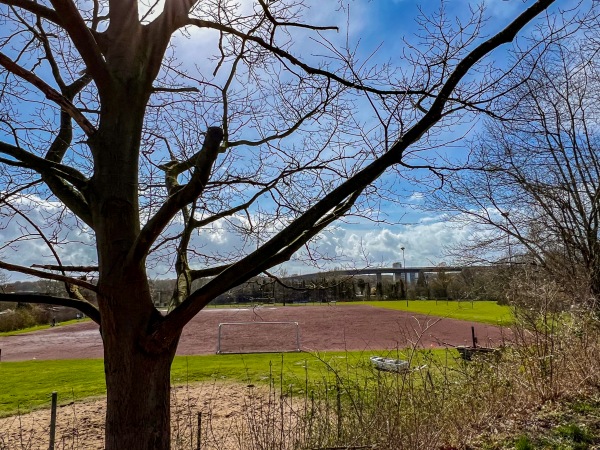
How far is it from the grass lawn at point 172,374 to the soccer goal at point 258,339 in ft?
8.53

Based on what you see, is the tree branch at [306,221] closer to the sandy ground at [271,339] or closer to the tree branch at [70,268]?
the tree branch at [70,268]

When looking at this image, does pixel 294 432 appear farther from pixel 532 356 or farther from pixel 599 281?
pixel 599 281

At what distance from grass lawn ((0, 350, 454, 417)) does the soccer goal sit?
2600 millimetres

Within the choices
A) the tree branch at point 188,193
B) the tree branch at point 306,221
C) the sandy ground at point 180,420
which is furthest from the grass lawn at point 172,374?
the tree branch at point 188,193

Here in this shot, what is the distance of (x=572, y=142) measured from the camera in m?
9.52

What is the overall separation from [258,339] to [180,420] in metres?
16.5

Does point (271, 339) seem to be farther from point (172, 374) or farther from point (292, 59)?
point (292, 59)

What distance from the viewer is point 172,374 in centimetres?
1295

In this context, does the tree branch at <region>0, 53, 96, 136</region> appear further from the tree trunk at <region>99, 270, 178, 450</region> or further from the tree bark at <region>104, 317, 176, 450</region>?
the tree bark at <region>104, 317, 176, 450</region>

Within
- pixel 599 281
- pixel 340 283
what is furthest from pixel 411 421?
pixel 599 281

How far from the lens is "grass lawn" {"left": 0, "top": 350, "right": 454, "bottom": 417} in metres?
10.9

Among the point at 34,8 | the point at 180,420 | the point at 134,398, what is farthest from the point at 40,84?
the point at 180,420

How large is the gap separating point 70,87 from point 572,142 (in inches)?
391

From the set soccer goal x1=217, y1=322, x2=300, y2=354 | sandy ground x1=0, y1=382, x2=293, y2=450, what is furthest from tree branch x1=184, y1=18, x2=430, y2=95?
soccer goal x1=217, y1=322, x2=300, y2=354
